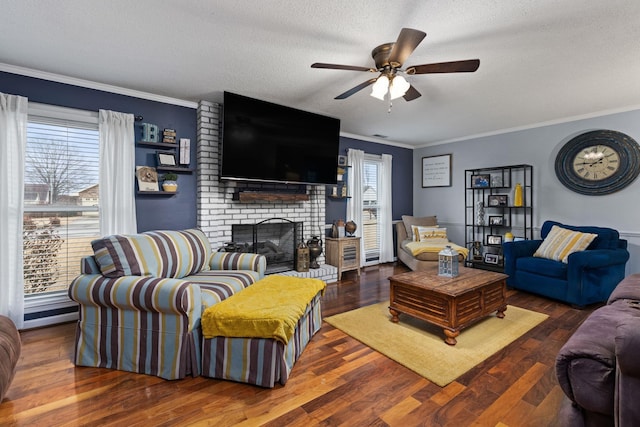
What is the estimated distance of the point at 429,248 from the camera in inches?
177

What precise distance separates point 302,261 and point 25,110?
3.13 meters

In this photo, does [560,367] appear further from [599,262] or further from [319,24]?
[599,262]

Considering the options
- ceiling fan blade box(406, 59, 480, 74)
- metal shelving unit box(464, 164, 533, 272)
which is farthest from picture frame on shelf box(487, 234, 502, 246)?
ceiling fan blade box(406, 59, 480, 74)

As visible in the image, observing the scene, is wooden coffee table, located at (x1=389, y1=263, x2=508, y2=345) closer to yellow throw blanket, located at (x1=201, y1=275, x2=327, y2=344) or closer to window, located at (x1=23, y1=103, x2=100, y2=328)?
yellow throw blanket, located at (x1=201, y1=275, x2=327, y2=344)

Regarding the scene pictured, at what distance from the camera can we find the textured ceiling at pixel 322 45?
188 centimetres

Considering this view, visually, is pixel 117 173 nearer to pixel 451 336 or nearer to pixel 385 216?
pixel 451 336

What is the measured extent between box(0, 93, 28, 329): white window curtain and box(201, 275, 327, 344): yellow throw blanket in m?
1.99

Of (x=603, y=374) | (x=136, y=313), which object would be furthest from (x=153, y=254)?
(x=603, y=374)

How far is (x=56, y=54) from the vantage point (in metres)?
2.44

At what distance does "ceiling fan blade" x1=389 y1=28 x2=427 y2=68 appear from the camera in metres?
1.74

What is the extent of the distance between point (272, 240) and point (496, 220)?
355 centimetres

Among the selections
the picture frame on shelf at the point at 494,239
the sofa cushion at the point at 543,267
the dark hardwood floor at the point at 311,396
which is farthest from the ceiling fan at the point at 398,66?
the picture frame on shelf at the point at 494,239

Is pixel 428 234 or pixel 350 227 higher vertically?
pixel 350 227

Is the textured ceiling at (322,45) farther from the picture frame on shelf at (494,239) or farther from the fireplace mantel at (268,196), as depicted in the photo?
the picture frame on shelf at (494,239)
